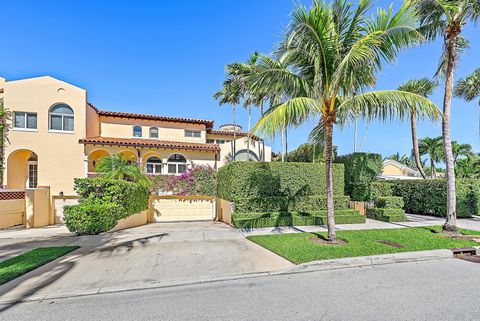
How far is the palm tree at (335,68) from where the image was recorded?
6.50m

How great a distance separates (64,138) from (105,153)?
3.06 m

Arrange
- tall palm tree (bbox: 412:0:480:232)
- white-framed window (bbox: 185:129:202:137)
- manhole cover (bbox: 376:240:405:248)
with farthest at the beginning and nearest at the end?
white-framed window (bbox: 185:129:202:137) < tall palm tree (bbox: 412:0:480:232) < manhole cover (bbox: 376:240:405:248)

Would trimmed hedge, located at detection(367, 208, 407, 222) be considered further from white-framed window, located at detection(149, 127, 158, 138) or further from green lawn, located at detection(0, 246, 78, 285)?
white-framed window, located at detection(149, 127, 158, 138)

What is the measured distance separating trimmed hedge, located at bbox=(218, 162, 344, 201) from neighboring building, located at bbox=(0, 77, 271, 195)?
3.87m

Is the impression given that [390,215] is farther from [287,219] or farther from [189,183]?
[189,183]

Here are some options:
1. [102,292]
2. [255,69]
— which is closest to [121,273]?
[102,292]

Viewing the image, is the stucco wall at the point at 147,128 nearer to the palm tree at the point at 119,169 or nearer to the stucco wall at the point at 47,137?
the stucco wall at the point at 47,137

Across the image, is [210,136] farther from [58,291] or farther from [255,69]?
[58,291]

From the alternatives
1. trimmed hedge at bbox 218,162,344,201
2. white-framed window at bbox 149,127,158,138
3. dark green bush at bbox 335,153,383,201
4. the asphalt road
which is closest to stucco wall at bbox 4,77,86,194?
white-framed window at bbox 149,127,158,138

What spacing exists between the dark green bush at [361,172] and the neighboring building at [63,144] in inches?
275

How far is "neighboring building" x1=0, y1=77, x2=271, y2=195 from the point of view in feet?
56.5

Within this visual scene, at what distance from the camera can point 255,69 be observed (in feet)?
24.5

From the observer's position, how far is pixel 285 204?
40.2 feet

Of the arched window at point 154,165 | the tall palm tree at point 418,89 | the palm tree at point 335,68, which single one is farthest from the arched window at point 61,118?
the tall palm tree at point 418,89
